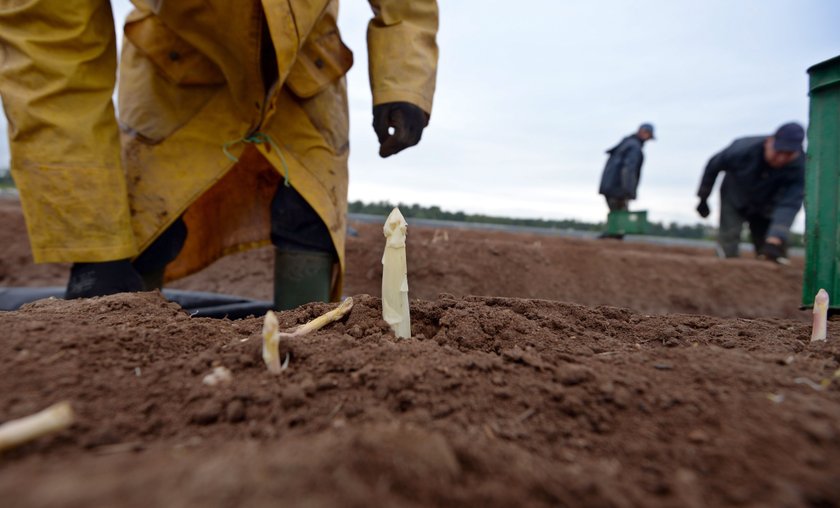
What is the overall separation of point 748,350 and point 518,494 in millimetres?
811

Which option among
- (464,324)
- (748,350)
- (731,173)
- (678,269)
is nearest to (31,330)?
(464,324)

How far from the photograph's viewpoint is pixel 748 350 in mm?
1046

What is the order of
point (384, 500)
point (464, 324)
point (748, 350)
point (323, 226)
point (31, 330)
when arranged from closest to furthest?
point (384, 500), point (31, 330), point (748, 350), point (464, 324), point (323, 226)

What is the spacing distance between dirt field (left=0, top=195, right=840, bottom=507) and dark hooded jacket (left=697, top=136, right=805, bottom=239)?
5.12m

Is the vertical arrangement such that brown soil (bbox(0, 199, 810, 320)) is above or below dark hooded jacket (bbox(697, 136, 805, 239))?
below

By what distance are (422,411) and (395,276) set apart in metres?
0.41

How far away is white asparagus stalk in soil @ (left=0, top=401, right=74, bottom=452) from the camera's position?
521 mm

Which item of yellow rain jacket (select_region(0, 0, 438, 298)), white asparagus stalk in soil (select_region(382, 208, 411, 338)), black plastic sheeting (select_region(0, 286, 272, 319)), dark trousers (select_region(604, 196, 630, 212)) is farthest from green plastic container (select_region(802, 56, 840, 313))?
dark trousers (select_region(604, 196, 630, 212))

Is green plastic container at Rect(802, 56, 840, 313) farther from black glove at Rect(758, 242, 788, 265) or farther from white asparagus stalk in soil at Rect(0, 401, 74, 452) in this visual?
black glove at Rect(758, 242, 788, 265)

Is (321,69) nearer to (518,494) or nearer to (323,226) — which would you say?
(323,226)

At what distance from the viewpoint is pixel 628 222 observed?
799 cm

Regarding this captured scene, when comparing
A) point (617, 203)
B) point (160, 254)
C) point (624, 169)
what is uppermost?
point (624, 169)

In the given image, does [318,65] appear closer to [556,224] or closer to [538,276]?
[538,276]

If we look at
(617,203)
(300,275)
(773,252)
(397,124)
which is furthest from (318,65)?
(617,203)
